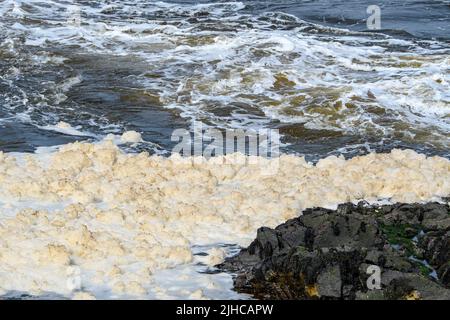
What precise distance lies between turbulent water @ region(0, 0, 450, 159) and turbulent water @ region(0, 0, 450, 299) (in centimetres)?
6

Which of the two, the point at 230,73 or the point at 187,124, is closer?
the point at 187,124

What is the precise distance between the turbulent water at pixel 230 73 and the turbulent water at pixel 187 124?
0.19ft

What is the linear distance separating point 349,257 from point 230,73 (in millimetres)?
10996

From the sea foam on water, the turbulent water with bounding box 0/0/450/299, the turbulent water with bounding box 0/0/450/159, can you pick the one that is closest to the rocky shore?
the turbulent water with bounding box 0/0/450/299

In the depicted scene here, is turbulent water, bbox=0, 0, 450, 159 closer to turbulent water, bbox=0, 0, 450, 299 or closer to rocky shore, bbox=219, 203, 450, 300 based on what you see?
turbulent water, bbox=0, 0, 450, 299

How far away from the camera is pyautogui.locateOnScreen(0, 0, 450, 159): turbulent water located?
15.1m

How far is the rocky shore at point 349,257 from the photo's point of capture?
7617mm

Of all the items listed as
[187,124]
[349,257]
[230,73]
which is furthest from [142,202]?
[230,73]

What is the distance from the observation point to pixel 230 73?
18469 mm

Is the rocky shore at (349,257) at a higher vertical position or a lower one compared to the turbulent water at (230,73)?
higher

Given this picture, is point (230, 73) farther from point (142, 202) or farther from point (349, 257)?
point (349, 257)

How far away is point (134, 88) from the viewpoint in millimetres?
17562

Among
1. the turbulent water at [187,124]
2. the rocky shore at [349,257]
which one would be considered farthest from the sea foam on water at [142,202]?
the rocky shore at [349,257]

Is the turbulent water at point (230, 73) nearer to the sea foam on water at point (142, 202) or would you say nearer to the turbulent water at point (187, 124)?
the turbulent water at point (187, 124)
